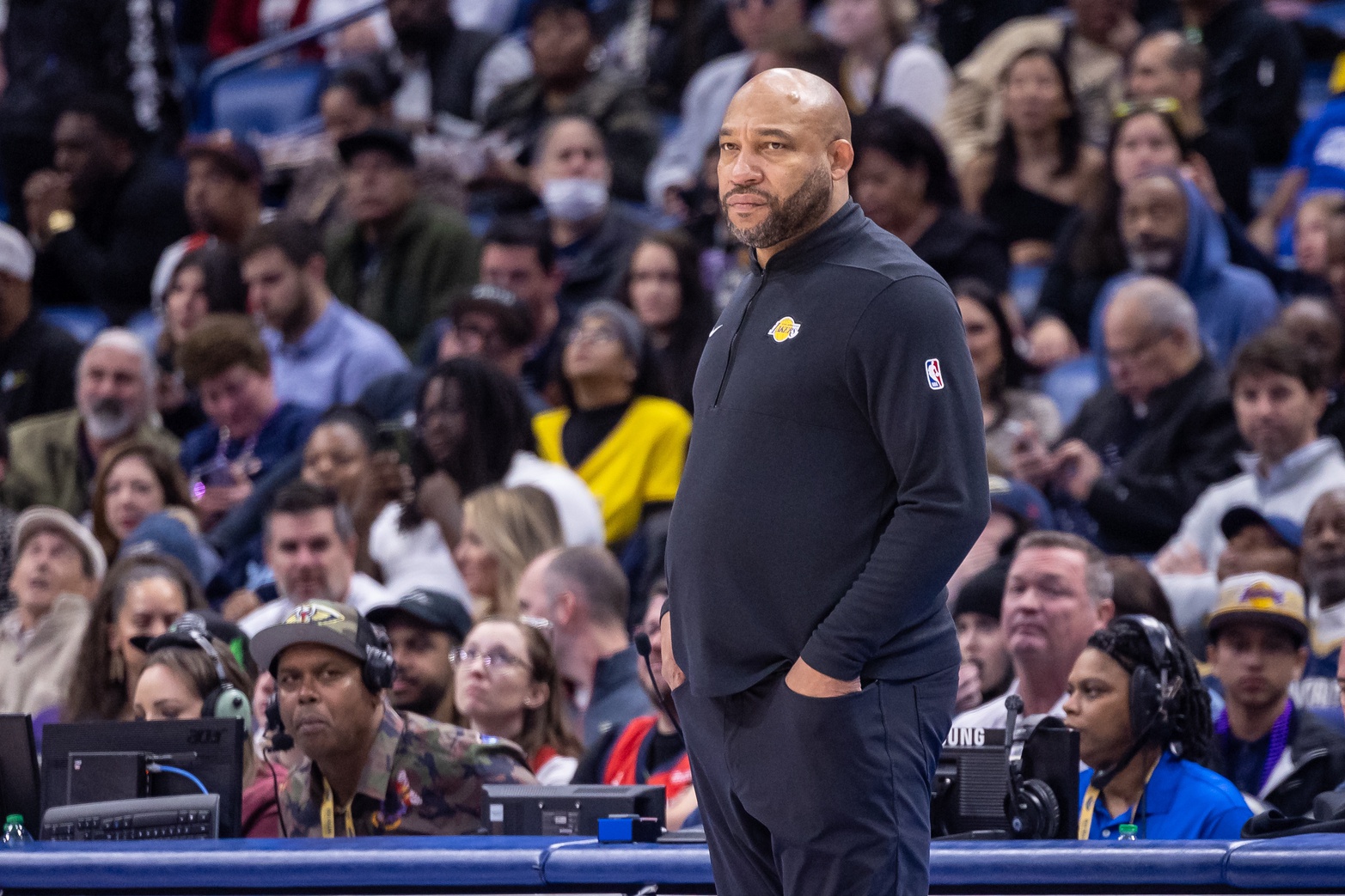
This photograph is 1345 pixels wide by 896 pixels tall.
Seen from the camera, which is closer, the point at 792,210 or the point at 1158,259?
the point at 792,210

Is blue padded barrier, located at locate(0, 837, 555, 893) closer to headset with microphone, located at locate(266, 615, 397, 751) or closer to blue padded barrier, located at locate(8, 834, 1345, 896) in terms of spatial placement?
blue padded barrier, located at locate(8, 834, 1345, 896)

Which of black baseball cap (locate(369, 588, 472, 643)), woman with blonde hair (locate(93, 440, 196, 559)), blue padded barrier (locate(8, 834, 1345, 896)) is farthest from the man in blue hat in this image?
woman with blonde hair (locate(93, 440, 196, 559))

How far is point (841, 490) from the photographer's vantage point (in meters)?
2.56

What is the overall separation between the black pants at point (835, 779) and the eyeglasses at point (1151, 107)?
5.32 metres

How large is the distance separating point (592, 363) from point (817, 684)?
4.53 meters

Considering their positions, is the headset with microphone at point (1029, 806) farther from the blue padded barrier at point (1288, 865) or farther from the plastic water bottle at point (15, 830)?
the plastic water bottle at point (15, 830)

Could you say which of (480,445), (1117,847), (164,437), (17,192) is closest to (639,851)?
(1117,847)

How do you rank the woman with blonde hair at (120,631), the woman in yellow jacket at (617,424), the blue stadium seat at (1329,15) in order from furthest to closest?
1. the blue stadium seat at (1329,15)
2. the woman in yellow jacket at (617,424)
3. the woman with blonde hair at (120,631)

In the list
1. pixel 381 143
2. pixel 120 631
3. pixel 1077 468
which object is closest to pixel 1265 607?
pixel 1077 468

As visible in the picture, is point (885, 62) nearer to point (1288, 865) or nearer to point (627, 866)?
point (627, 866)

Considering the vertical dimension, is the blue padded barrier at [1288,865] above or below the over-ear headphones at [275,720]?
below

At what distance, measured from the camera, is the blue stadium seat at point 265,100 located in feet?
35.3

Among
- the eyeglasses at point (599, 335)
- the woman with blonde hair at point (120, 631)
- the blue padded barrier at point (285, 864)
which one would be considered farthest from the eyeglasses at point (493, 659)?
the eyeglasses at point (599, 335)

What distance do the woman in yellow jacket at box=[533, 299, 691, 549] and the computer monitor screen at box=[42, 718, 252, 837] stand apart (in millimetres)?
2741
